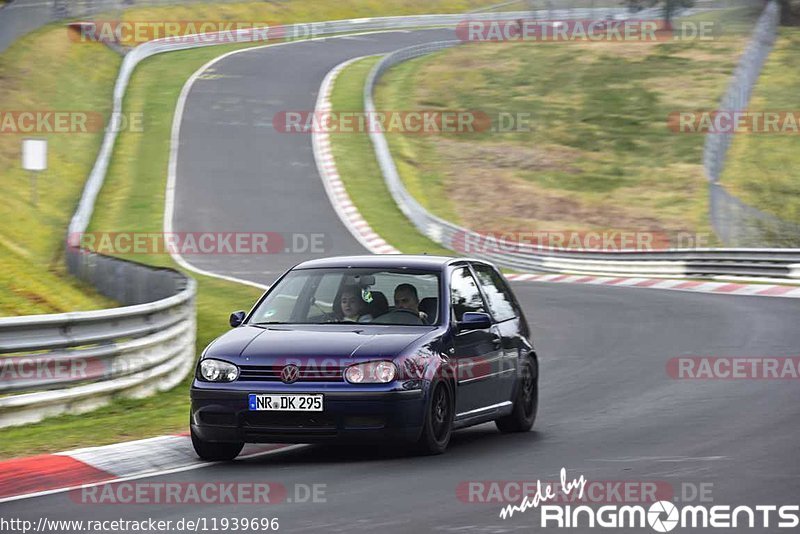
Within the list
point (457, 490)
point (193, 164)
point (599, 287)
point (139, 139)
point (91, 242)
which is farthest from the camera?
point (139, 139)

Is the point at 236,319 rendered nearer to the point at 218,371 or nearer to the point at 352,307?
the point at 352,307

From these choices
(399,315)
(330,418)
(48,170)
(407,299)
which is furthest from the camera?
(48,170)

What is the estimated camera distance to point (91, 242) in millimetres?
32562

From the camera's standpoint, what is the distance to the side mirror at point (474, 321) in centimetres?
1052

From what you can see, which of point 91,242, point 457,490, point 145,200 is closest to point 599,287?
point 91,242

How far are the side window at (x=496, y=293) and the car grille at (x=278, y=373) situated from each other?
7.53ft

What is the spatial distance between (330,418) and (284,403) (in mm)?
317

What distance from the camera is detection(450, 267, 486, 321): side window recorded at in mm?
10859

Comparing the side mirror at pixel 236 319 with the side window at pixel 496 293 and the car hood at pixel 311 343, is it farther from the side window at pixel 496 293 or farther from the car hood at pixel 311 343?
the side window at pixel 496 293

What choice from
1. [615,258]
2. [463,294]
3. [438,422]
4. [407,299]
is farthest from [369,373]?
[615,258]

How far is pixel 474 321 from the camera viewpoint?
1055 cm

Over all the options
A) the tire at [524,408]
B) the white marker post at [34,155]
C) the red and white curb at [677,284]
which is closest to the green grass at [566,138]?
the red and white curb at [677,284]

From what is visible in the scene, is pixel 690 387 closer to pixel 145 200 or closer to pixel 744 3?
pixel 145 200

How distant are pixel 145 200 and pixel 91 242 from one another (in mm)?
5480
